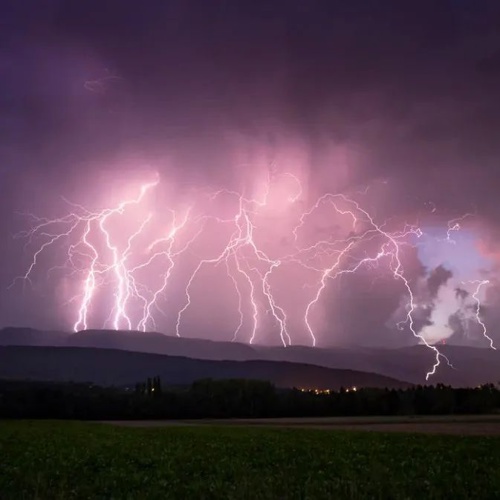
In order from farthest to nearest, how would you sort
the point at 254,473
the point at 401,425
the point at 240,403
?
the point at 240,403 < the point at 401,425 < the point at 254,473

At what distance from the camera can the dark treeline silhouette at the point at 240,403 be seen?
336 ft

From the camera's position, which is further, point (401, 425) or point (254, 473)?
point (401, 425)

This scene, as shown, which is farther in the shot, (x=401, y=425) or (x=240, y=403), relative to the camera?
(x=240, y=403)

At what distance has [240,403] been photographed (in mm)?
110500

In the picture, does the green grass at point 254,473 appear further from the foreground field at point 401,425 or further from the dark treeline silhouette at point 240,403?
the dark treeline silhouette at point 240,403

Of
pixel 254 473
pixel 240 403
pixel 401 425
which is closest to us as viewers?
pixel 254 473

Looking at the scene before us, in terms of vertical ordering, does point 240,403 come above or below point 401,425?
above

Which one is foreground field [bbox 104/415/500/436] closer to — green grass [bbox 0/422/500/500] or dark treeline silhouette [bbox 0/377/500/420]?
green grass [bbox 0/422/500/500]

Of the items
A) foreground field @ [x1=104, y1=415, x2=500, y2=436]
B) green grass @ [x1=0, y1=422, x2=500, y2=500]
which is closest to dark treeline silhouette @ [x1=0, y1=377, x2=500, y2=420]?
foreground field @ [x1=104, y1=415, x2=500, y2=436]

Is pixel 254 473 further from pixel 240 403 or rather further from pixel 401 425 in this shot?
pixel 240 403

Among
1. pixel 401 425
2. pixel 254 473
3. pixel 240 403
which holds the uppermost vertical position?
pixel 240 403

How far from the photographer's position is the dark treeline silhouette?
102 meters

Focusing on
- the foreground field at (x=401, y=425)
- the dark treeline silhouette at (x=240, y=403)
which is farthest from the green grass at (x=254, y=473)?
the dark treeline silhouette at (x=240, y=403)

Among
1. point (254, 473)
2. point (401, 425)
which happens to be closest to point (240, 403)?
point (401, 425)
